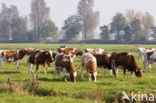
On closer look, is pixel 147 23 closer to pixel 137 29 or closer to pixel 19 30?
A: pixel 137 29

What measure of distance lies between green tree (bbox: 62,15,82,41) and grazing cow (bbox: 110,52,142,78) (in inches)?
3338

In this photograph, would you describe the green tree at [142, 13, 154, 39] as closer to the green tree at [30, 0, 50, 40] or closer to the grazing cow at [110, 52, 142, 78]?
the green tree at [30, 0, 50, 40]

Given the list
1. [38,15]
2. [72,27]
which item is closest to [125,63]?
[72,27]

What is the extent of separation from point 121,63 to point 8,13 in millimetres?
118076

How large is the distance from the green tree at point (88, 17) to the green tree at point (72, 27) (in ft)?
8.27

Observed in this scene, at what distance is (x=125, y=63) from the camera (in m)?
16.0

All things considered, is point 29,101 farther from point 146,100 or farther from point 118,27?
point 118,27

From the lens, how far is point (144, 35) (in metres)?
86.8

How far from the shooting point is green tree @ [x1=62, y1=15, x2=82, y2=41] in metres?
102

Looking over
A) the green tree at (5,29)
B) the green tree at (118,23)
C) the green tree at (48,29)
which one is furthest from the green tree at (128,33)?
the green tree at (5,29)

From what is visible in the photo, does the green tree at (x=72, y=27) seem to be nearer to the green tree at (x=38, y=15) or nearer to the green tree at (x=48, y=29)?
the green tree at (x=48, y=29)

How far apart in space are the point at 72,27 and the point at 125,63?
3487 inches

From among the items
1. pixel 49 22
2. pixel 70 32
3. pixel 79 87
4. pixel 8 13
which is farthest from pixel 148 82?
pixel 8 13

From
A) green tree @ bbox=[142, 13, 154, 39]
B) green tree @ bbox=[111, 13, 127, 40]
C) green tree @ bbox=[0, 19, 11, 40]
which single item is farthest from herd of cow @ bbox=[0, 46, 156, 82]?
green tree @ bbox=[0, 19, 11, 40]
